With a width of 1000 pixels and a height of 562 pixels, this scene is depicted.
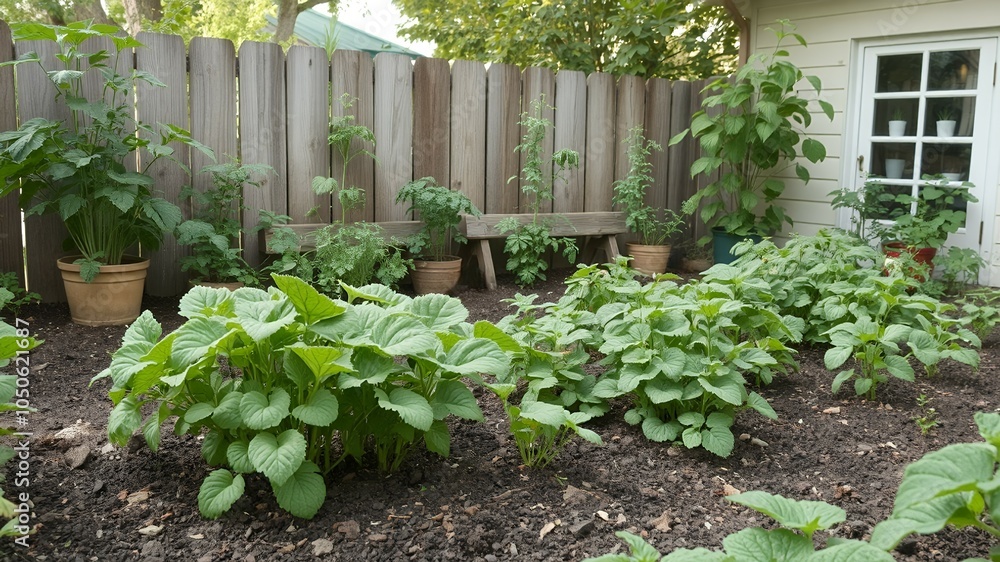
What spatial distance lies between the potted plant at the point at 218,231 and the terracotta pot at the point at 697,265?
139 inches

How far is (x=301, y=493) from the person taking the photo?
1.94 metres

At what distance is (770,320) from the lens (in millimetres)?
3158

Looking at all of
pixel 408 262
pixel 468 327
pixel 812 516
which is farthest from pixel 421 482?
pixel 408 262

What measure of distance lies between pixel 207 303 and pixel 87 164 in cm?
195

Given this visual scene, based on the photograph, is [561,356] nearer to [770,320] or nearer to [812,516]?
[770,320]

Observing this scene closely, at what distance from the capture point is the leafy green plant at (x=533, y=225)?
17.9 ft

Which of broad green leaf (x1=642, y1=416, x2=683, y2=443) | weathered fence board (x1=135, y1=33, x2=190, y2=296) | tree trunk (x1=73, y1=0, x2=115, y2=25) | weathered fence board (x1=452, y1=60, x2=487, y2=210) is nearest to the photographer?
broad green leaf (x1=642, y1=416, x2=683, y2=443)

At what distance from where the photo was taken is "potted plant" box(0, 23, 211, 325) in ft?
12.1

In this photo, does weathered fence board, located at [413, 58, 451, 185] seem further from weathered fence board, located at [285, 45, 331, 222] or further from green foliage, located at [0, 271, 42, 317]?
green foliage, located at [0, 271, 42, 317]

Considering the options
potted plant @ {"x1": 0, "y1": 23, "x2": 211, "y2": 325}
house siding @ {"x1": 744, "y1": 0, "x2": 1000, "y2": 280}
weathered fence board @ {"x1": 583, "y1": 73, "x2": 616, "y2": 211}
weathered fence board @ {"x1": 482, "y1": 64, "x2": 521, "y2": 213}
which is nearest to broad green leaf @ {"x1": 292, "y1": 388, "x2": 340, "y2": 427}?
potted plant @ {"x1": 0, "y1": 23, "x2": 211, "y2": 325}

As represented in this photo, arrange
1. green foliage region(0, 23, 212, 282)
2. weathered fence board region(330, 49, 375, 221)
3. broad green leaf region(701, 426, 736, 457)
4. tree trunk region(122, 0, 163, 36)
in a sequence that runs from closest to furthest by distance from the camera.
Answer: broad green leaf region(701, 426, 736, 457) → green foliage region(0, 23, 212, 282) → weathered fence board region(330, 49, 375, 221) → tree trunk region(122, 0, 163, 36)

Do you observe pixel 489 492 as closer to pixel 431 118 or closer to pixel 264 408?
pixel 264 408

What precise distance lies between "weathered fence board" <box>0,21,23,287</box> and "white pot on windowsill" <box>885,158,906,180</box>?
5876 mm

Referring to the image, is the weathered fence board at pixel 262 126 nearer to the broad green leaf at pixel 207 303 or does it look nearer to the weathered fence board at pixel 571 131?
the weathered fence board at pixel 571 131
